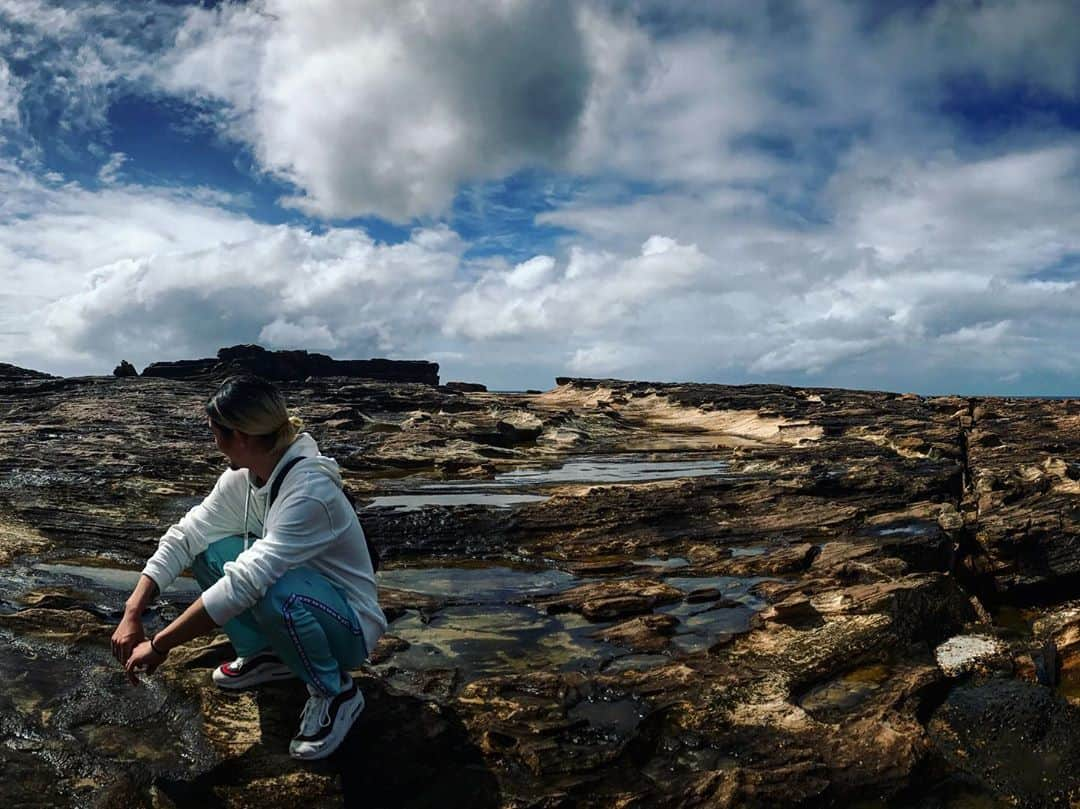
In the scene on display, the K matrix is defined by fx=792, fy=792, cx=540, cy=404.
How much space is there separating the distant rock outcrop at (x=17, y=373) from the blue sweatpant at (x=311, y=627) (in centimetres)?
5248

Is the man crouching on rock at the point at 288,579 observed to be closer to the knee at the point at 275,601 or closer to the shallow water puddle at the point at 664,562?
the knee at the point at 275,601

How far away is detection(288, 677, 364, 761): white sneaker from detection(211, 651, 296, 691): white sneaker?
743mm

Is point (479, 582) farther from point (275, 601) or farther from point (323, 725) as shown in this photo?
point (275, 601)

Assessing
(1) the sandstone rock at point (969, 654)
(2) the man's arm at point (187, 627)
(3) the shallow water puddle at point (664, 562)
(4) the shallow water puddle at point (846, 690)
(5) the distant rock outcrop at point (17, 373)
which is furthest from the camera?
(5) the distant rock outcrop at point (17, 373)

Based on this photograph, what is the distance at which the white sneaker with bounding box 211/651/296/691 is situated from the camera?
237 inches

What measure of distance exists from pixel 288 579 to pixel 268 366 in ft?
235

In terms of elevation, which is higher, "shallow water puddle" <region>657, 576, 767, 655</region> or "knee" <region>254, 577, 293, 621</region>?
"knee" <region>254, 577, 293, 621</region>

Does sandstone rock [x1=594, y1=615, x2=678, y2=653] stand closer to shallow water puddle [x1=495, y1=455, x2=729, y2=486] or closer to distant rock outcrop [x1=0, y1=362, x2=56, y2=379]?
shallow water puddle [x1=495, y1=455, x2=729, y2=486]

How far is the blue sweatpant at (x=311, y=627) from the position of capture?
16.7 feet

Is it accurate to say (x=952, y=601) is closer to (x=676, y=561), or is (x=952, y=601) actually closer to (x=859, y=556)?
(x=859, y=556)

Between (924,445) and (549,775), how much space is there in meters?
20.8

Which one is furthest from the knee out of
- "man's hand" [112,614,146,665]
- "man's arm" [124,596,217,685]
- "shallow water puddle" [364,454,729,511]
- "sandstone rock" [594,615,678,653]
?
"shallow water puddle" [364,454,729,511]

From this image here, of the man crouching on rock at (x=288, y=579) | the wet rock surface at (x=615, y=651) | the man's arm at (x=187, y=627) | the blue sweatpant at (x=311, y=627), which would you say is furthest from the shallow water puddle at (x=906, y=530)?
the man's arm at (x=187, y=627)

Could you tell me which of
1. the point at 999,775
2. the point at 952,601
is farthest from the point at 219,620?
the point at 952,601
